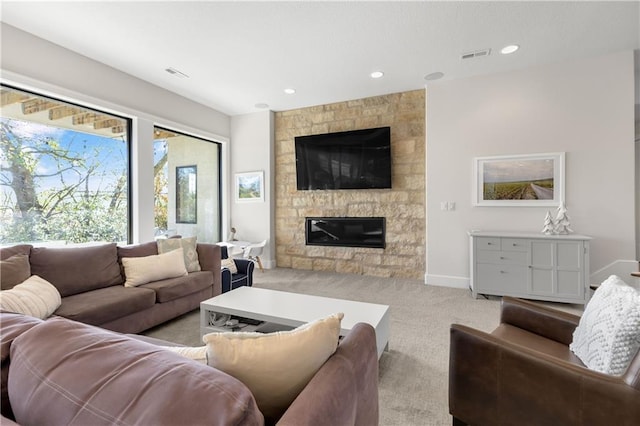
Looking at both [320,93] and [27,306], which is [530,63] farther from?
[27,306]

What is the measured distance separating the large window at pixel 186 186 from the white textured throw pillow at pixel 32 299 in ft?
7.45

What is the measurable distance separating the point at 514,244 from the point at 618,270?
1.22 metres

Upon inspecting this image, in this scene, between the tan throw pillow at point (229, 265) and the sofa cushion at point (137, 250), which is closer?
the sofa cushion at point (137, 250)

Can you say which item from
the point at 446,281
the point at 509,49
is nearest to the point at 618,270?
the point at 446,281

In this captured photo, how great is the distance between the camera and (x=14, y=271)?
206 cm

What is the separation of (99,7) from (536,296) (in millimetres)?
5270

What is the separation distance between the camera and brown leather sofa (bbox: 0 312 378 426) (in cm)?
55

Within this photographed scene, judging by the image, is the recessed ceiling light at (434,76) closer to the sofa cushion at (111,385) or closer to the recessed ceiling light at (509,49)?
the recessed ceiling light at (509,49)

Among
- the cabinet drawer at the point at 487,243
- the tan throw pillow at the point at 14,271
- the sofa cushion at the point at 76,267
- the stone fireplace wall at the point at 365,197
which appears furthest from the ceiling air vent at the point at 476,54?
the tan throw pillow at the point at 14,271

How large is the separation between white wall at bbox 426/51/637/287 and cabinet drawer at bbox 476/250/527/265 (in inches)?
19.4

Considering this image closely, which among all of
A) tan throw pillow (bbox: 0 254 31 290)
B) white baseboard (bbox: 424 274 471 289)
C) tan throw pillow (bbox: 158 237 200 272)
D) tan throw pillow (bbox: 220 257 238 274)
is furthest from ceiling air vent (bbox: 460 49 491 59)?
tan throw pillow (bbox: 0 254 31 290)

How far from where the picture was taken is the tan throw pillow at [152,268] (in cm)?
271

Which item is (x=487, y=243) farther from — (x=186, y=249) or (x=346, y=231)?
(x=186, y=249)

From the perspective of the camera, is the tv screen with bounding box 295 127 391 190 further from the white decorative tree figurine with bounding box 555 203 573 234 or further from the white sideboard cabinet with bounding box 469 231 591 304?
the white decorative tree figurine with bounding box 555 203 573 234
